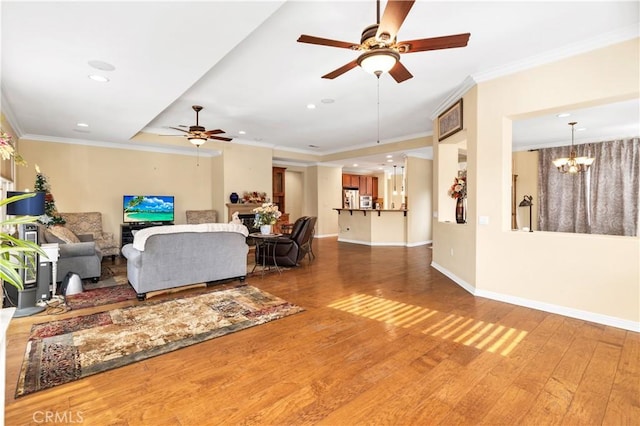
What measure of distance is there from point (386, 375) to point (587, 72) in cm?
369

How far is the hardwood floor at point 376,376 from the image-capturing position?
1859 mm

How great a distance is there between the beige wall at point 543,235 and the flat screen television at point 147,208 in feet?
22.1

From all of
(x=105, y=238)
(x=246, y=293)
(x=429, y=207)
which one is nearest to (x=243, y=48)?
(x=246, y=293)

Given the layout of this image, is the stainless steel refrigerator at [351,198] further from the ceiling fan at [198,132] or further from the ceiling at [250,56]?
the ceiling fan at [198,132]

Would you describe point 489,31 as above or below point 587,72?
above

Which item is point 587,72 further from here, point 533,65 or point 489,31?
point 489,31

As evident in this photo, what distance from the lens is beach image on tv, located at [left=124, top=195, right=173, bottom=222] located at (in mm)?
7184

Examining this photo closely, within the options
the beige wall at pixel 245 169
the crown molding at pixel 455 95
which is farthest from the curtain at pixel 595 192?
the beige wall at pixel 245 169

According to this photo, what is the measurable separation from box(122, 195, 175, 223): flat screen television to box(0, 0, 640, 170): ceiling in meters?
1.85

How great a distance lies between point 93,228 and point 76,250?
2.46m

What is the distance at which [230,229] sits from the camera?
454 cm

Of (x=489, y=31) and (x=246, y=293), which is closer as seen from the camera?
(x=489, y=31)

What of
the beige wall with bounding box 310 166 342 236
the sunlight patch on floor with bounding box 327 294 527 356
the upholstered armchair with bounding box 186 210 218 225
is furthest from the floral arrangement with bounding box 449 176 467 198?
the beige wall with bounding box 310 166 342 236

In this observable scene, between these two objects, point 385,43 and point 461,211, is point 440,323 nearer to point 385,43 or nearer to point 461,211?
point 461,211
